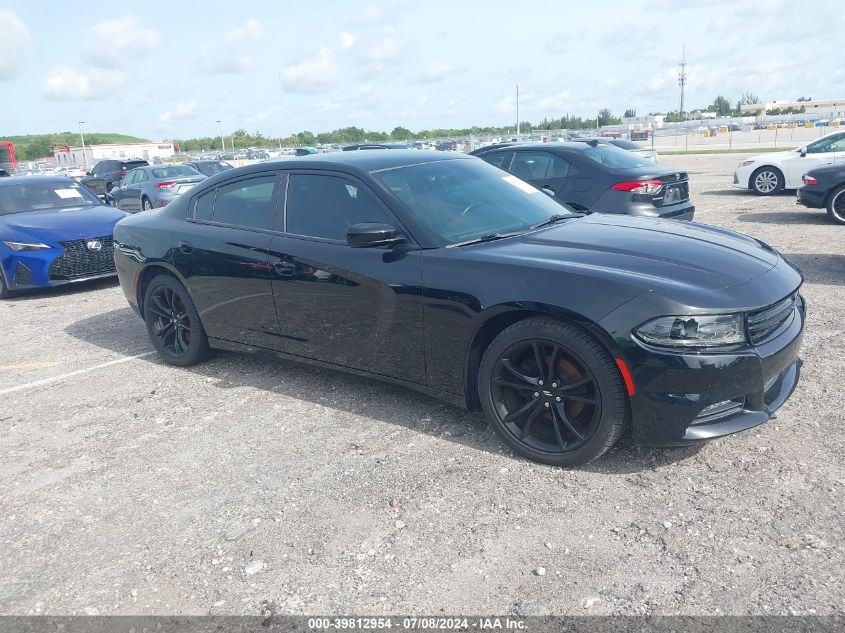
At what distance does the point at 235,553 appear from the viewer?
3.10 m

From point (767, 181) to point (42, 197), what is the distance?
1379 cm

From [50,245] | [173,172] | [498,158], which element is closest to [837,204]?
[498,158]

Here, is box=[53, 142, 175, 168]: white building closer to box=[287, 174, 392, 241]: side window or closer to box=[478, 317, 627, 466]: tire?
box=[287, 174, 392, 241]: side window

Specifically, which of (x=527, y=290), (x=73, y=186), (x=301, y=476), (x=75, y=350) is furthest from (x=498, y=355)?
(x=73, y=186)

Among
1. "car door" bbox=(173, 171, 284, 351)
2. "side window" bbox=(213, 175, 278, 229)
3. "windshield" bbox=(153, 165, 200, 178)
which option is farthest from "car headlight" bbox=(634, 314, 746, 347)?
"windshield" bbox=(153, 165, 200, 178)

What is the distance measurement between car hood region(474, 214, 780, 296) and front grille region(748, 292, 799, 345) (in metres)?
0.19

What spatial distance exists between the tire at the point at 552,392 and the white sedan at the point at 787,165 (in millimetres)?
12856

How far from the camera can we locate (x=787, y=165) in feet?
48.0

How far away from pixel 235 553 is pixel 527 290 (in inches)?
73.5

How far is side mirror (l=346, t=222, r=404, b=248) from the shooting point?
395 cm

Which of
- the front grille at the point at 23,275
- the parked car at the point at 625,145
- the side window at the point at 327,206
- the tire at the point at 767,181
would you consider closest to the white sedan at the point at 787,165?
the tire at the point at 767,181

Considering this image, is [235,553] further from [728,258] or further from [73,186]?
[73,186]

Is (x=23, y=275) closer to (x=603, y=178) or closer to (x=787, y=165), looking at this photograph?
(x=603, y=178)

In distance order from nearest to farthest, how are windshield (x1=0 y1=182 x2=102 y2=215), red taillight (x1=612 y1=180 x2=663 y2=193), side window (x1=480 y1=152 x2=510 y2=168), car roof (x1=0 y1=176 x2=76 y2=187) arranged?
red taillight (x1=612 y1=180 x2=663 y2=193) → windshield (x1=0 y1=182 x2=102 y2=215) → side window (x1=480 y1=152 x2=510 y2=168) → car roof (x1=0 y1=176 x2=76 y2=187)
